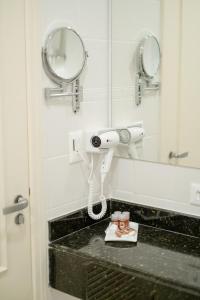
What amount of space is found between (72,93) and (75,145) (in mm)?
220

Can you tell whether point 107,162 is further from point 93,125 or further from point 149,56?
point 149,56

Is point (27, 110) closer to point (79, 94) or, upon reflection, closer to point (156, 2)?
point (79, 94)

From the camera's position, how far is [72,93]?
69.1 inches

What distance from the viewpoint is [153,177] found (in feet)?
6.16

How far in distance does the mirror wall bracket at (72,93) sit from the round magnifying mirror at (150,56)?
32 cm

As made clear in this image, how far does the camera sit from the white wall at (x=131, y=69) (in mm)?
1868

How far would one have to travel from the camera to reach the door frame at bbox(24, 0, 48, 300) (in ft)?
5.16

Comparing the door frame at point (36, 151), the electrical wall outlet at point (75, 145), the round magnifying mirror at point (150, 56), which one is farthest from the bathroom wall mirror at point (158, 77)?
the door frame at point (36, 151)

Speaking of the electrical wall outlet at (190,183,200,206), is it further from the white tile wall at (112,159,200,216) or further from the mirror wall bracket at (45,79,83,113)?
the mirror wall bracket at (45,79,83,113)

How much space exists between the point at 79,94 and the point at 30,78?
27cm

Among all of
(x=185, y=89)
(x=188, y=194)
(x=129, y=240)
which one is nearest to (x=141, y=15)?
(x=185, y=89)

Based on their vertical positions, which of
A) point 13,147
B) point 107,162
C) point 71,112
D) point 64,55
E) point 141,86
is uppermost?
point 64,55

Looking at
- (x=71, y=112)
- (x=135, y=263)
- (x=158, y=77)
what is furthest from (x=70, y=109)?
(x=135, y=263)

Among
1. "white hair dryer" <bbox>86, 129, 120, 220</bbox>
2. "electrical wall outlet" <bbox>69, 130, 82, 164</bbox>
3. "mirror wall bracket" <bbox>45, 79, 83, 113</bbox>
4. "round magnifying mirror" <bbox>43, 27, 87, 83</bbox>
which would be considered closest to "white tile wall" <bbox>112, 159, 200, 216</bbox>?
"white hair dryer" <bbox>86, 129, 120, 220</bbox>
